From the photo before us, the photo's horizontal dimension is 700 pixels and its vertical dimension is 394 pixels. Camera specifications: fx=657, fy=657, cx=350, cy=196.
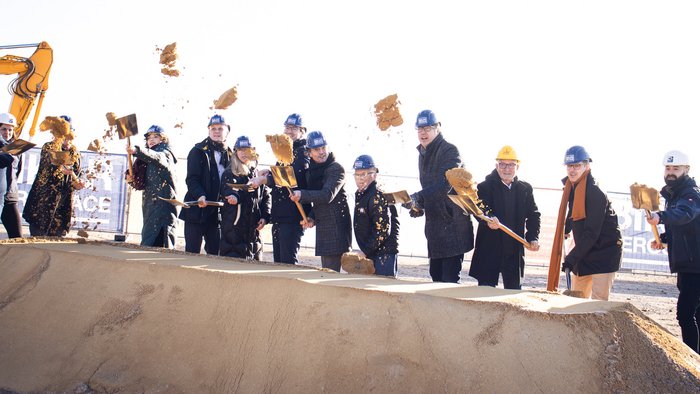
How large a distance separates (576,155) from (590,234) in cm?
62

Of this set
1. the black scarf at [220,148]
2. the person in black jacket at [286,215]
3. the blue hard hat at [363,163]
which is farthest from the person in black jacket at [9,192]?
the blue hard hat at [363,163]

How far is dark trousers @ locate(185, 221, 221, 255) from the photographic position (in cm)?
609

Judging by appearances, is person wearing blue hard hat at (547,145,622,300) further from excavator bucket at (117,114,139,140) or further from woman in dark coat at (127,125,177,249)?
excavator bucket at (117,114,139,140)

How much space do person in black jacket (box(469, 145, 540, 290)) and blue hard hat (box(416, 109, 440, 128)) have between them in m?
0.62

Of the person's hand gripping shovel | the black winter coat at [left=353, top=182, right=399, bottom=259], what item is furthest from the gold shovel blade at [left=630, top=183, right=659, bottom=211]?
the person's hand gripping shovel

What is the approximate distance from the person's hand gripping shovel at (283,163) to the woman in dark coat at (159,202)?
3.43 ft

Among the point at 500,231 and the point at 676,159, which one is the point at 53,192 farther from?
the point at 676,159

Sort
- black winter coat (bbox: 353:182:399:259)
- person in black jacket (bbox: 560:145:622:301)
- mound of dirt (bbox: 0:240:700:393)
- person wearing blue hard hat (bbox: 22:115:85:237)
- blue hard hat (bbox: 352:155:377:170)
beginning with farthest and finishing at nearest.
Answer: person wearing blue hard hat (bbox: 22:115:85:237)
blue hard hat (bbox: 352:155:377:170)
black winter coat (bbox: 353:182:399:259)
person in black jacket (bbox: 560:145:622:301)
mound of dirt (bbox: 0:240:700:393)

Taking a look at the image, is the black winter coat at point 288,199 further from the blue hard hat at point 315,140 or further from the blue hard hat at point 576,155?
the blue hard hat at point 576,155

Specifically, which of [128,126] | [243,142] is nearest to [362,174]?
[243,142]

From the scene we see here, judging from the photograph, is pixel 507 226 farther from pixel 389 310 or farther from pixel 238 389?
pixel 238 389

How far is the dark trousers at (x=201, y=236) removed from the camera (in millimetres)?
6094

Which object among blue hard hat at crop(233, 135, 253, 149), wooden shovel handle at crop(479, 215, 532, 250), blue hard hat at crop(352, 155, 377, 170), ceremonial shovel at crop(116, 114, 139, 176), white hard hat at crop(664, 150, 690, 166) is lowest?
wooden shovel handle at crop(479, 215, 532, 250)

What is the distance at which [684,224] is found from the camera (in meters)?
4.97
